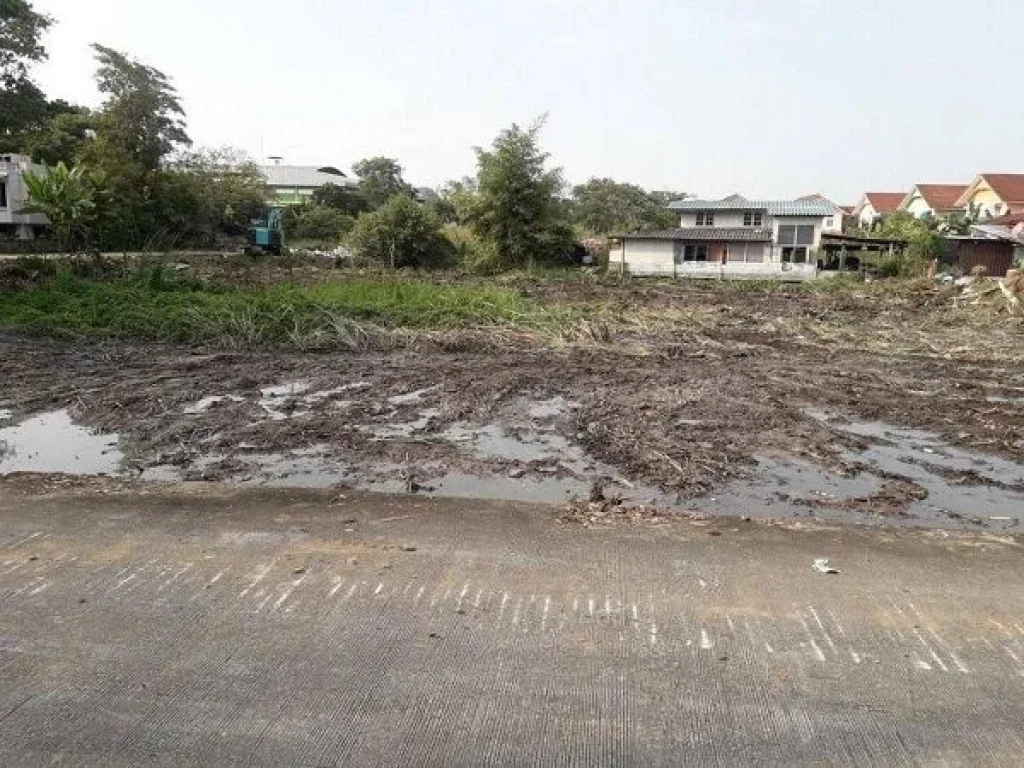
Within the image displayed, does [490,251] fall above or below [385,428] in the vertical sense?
above

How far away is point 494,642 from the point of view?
11.6ft

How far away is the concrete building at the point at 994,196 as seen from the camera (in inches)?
1832

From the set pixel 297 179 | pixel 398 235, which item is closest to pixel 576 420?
pixel 398 235

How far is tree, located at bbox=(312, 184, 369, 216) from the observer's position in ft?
173

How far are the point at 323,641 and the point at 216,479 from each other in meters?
3.71

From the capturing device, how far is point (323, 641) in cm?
353

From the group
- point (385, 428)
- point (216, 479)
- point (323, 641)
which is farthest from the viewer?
point (385, 428)

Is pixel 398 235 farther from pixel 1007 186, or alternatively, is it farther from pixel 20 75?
pixel 1007 186

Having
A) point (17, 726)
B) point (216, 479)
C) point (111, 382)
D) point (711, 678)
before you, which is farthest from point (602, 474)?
point (111, 382)

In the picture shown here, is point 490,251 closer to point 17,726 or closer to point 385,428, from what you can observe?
point 385,428

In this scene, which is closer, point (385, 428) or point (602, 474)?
point (602, 474)

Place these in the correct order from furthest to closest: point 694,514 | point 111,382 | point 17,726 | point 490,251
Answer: point 490,251 < point 111,382 < point 694,514 < point 17,726

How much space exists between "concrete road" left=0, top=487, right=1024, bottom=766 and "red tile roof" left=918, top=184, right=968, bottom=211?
59.5 metres

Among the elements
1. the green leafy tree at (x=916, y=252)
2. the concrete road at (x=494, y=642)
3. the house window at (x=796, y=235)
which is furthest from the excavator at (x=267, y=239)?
the concrete road at (x=494, y=642)
